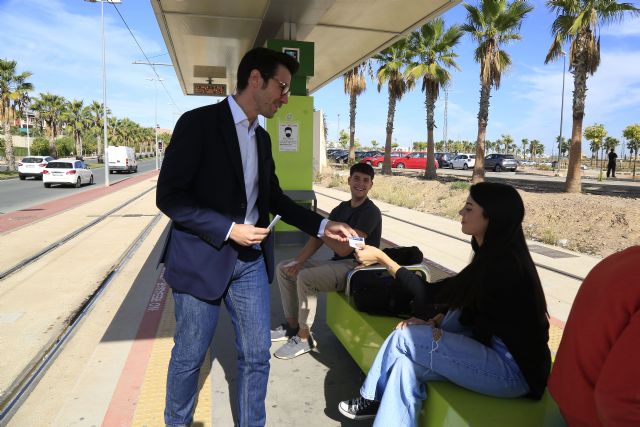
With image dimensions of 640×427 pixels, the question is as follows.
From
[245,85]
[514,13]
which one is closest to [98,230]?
[245,85]

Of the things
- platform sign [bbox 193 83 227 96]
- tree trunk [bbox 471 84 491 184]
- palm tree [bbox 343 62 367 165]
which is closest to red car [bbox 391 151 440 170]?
palm tree [bbox 343 62 367 165]

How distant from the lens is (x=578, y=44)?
1530 centimetres

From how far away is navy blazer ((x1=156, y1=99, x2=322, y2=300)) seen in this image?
6.62 ft

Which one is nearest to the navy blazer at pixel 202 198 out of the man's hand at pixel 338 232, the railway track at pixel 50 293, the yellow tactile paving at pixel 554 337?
the man's hand at pixel 338 232

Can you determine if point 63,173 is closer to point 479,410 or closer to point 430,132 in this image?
point 430,132

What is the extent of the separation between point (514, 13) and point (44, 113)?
5593 cm

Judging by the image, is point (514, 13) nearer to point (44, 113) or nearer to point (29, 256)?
point (29, 256)

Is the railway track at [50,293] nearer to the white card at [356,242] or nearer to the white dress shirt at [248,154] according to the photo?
the white dress shirt at [248,154]

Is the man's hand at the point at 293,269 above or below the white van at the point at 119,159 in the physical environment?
below

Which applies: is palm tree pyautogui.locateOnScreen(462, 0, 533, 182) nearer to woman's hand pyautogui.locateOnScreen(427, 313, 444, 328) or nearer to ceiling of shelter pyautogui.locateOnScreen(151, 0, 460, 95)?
ceiling of shelter pyautogui.locateOnScreen(151, 0, 460, 95)

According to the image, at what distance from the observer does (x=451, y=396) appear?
2.09 m

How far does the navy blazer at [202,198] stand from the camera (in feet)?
6.62

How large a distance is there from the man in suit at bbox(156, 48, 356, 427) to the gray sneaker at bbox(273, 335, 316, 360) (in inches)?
51.4

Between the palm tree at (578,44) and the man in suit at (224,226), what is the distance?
1567 centimetres
